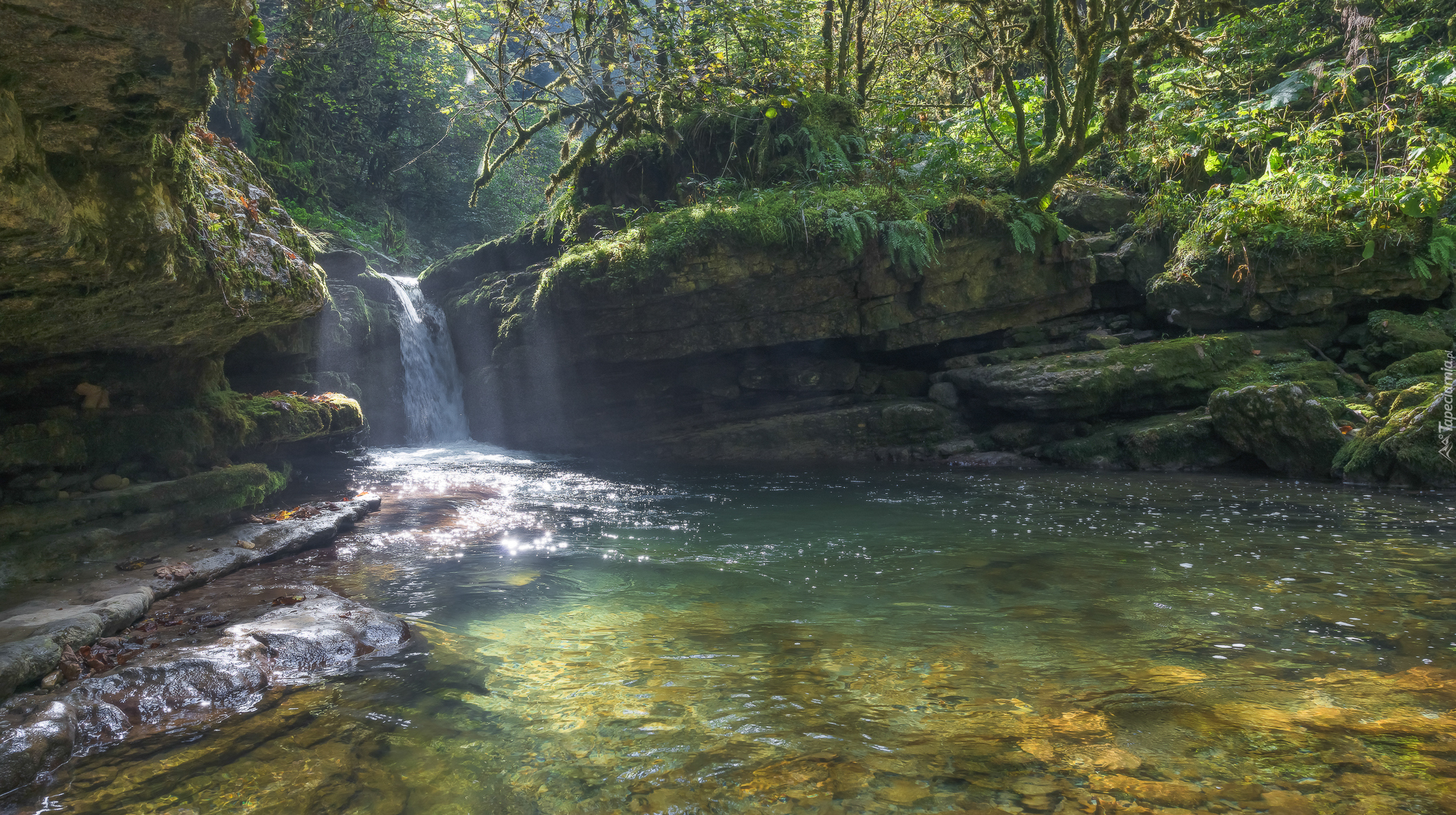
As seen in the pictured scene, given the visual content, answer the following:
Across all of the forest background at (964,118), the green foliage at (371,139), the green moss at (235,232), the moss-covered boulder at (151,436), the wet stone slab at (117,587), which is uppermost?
the green foliage at (371,139)

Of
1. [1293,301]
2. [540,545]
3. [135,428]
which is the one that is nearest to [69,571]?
[135,428]

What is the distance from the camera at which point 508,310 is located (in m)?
14.9

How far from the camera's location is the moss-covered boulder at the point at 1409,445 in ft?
25.4

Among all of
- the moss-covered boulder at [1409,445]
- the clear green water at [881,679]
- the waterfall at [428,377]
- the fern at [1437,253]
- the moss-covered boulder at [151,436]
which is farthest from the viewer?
the waterfall at [428,377]

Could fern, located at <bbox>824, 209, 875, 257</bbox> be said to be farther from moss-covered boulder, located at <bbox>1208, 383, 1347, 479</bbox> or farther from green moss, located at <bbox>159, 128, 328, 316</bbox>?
green moss, located at <bbox>159, 128, 328, 316</bbox>

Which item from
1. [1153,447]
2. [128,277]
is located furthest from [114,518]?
[1153,447]

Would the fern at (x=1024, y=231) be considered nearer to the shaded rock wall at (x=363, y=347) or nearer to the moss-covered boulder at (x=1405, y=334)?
the moss-covered boulder at (x=1405, y=334)

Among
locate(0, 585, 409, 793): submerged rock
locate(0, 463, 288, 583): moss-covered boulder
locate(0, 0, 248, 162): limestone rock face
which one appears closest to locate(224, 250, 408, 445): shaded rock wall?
locate(0, 463, 288, 583): moss-covered boulder

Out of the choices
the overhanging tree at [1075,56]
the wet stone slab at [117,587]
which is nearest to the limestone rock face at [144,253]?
the wet stone slab at [117,587]

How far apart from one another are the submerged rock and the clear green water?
0.67 ft

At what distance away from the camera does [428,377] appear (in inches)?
642

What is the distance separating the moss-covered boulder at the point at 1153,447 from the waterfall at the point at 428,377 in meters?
13.1

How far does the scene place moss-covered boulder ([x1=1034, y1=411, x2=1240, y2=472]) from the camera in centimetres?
1002

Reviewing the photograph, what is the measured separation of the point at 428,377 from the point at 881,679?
1510 centimetres
